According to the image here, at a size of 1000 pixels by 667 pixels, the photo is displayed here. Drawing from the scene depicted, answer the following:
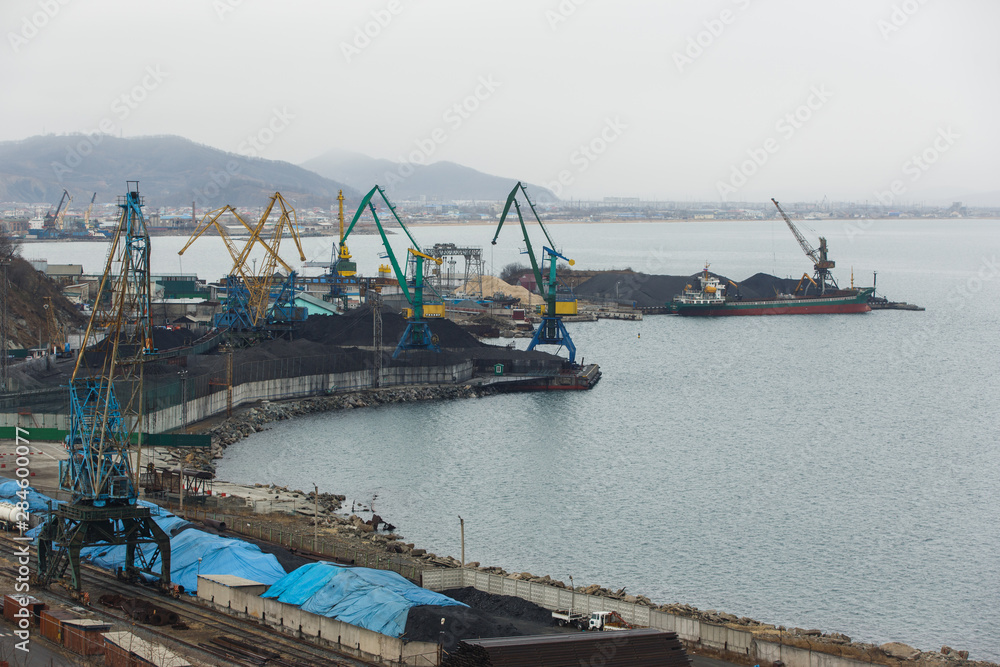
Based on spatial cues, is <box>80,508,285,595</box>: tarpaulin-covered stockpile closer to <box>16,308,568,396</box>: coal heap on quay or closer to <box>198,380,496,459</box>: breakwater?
<box>198,380,496,459</box>: breakwater

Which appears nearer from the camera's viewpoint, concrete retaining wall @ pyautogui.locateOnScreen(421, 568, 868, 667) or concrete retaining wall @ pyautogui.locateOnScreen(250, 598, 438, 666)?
concrete retaining wall @ pyautogui.locateOnScreen(250, 598, 438, 666)

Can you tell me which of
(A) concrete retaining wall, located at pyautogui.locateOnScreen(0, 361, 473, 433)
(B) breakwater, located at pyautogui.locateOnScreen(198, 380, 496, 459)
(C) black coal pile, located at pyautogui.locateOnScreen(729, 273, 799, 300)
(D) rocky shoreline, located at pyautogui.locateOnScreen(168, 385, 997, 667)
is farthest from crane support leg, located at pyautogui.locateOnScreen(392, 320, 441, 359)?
(C) black coal pile, located at pyautogui.locateOnScreen(729, 273, 799, 300)

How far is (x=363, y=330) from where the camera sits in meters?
49.1

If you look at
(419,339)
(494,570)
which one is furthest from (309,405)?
(494,570)

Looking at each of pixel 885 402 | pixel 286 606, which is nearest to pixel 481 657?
pixel 286 606

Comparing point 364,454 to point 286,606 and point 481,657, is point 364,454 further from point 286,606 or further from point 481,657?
point 481,657

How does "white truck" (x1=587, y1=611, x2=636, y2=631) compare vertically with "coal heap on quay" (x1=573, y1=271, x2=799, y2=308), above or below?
below

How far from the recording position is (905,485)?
29.8 m

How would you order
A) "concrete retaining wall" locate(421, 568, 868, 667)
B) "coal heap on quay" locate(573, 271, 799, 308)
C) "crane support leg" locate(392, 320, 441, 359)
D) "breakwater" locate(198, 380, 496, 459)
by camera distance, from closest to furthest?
"concrete retaining wall" locate(421, 568, 868, 667)
"breakwater" locate(198, 380, 496, 459)
"crane support leg" locate(392, 320, 441, 359)
"coal heap on quay" locate(573, 271, 799, 308)

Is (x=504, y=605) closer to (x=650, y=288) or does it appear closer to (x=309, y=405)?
(x=309, y=405)

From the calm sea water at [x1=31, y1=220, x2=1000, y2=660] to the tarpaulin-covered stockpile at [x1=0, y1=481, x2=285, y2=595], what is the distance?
5.77 m

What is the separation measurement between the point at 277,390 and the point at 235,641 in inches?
1007

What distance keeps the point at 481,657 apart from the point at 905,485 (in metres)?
20.1

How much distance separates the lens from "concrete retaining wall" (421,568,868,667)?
50.5ft
